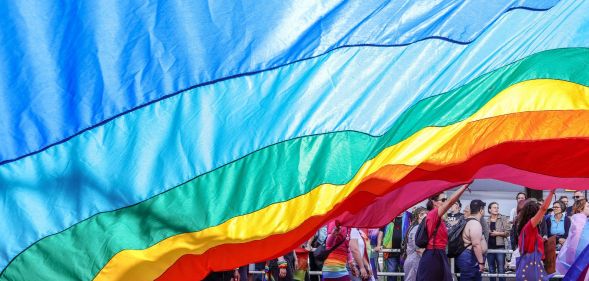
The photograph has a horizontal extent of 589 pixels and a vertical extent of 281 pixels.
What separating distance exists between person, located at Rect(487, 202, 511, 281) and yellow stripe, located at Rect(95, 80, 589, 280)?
1159 centimetres

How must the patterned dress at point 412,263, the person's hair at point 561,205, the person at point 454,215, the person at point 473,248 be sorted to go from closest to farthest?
the patterned dress at point 412,263
the person at point 473,248
the person's hair at point 561,205
the person at point 454,215

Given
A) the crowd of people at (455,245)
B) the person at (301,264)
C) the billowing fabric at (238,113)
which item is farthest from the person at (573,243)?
the billowing fabric at (238,113)

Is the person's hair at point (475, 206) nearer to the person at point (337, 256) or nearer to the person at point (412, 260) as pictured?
the person at point (412, 260)

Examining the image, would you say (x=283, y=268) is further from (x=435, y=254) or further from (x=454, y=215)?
(x=435, y=254)

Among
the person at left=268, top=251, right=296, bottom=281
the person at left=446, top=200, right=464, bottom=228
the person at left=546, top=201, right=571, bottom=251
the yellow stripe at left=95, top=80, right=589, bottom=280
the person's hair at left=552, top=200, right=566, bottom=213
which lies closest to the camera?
the yellow stripe at left=95, top=80, right=589, bottom=280

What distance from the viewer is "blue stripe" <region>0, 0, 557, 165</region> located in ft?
16.0

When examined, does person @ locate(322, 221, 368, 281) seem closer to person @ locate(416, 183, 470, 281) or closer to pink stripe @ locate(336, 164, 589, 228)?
person @ locate(416, 183, 470, 281)

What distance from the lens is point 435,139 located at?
19.2ft

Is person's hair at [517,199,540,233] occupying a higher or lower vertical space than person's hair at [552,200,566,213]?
lower

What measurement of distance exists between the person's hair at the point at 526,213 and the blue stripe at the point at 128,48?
7.35m

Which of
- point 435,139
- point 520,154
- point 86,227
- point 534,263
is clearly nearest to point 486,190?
point 534,263

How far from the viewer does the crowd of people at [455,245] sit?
12539mm

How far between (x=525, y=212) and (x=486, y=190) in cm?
843

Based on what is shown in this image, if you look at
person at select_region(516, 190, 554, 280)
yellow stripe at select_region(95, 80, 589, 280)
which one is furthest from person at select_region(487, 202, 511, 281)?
yellow stripe at select_region(95, 80, 589, 280)
